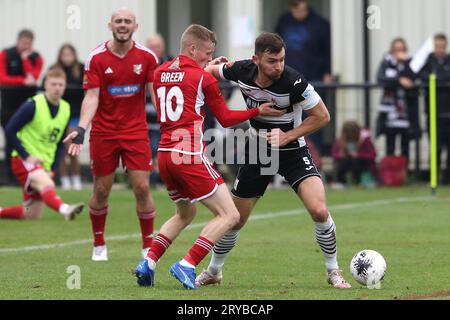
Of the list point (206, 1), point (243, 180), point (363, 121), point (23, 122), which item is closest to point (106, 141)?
point (243, 180)

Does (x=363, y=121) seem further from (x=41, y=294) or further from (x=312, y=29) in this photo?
(x=41, y=294)

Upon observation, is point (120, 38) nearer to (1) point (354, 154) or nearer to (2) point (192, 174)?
(2) point (192, 174)

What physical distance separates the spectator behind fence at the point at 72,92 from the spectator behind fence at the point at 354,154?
13.5 feet

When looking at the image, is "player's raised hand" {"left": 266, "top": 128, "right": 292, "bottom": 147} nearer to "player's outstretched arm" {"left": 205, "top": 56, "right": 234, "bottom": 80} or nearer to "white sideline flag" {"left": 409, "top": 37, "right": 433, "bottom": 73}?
"player's outstretched arm" {"left": 205, "top": 56, "right": 234, "bottom": 80}

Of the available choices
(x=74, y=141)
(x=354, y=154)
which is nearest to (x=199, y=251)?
(x=74, y=141)

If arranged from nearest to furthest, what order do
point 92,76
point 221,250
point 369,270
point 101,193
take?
point 369,270 → point 221,250 → point 92,76 → point 101,193

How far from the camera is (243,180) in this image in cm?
1055

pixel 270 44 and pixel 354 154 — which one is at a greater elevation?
pixel 270 44

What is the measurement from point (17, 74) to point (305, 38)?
4.81 meters

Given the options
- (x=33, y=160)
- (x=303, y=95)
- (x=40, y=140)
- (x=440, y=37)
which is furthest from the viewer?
(x=440, y=37)

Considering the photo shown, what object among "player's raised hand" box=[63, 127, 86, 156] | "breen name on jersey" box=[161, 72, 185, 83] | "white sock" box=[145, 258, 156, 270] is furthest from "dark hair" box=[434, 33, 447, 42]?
"white sock" box=[145, 258, 156, 270]

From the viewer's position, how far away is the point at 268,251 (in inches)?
522

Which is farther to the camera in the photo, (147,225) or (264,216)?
(264,216)

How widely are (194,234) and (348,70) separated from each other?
27.6ft
